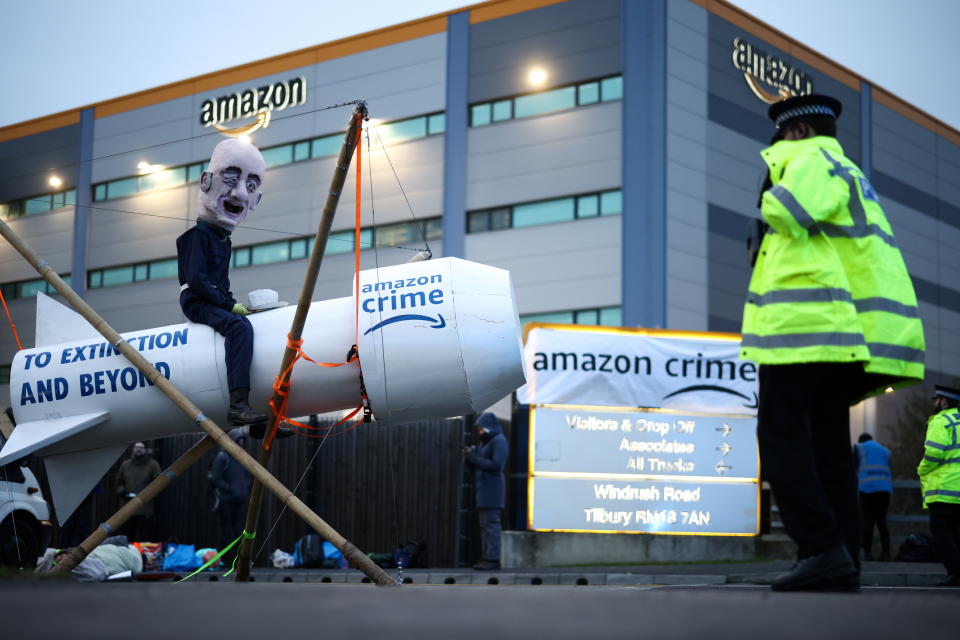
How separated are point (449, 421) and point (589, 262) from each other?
1734cm

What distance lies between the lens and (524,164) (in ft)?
115

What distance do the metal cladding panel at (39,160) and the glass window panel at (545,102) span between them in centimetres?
1828

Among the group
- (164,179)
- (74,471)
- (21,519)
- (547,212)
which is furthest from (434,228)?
(74,471)

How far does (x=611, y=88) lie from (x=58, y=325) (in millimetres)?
25904

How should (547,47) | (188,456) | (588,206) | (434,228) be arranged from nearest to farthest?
(188,456), (588,206), (547,47), (434,228)

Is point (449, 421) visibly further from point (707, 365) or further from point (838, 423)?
point (838, 423)

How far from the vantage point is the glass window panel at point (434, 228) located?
36.6 meters

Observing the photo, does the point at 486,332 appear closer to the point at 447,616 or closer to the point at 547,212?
the point at 447,616

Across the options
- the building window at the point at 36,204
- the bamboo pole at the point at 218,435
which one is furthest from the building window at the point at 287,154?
the bamboo pole at the point at 218,435

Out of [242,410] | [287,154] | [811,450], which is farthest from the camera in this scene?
[287,154]

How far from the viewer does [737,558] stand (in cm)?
1706

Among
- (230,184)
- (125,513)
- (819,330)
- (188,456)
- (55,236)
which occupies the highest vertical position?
(55,236)

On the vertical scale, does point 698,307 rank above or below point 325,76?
below

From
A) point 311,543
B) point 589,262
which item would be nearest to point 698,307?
point 589,262
